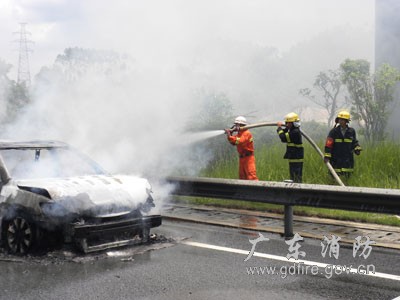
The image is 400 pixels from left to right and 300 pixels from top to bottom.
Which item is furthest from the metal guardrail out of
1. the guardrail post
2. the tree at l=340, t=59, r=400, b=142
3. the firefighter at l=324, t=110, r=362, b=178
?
the tree at l=340, t=59, r=400, b=142

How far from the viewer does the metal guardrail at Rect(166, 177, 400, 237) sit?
6.30 meters

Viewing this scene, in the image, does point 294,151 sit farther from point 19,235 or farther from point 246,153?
point 19,235

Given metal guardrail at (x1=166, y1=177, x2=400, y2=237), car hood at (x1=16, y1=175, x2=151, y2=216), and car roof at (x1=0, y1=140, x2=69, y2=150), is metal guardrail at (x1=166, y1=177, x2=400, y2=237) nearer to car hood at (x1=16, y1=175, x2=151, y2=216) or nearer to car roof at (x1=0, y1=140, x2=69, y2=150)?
car hood at (x1=16, y1=175, x2=151, y2=216)

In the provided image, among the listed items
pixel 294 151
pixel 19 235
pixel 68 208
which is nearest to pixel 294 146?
pixel 294 151

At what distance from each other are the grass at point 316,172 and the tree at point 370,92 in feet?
20.3

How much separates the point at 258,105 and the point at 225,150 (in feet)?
16.6

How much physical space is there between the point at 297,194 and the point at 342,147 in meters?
3.57

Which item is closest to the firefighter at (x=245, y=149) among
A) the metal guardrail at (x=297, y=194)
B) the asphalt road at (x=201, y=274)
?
the metal guardrail at (x=297, y=194)

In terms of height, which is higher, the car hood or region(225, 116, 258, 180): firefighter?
region(225, 116, 258, 180): firefighter

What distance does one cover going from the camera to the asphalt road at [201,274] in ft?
15.7

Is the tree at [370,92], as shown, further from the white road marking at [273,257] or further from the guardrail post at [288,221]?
the white road marking at [273,257]

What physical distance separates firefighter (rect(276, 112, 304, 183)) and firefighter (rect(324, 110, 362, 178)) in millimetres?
502

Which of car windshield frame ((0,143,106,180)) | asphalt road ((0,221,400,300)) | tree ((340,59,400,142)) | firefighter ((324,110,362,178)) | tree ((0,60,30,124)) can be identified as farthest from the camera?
tree ((340,59,400,142))

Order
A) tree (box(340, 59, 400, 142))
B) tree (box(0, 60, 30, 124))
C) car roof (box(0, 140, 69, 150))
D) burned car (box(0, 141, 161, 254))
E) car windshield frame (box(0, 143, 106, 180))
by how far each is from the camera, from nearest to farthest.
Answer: burned car (box(0, 141, 161, 254)) < car windshield frame (box(0, 143, 106, 180)) < car roof (box(0, 140, 69, 150)) < tree (box(0, 60, 30, 124)) < tree (box(340, 59, 400, 142))
